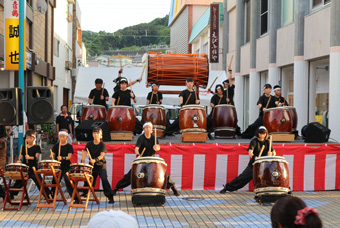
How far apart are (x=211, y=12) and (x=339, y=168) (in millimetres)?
22021

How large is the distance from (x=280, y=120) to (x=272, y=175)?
263cm

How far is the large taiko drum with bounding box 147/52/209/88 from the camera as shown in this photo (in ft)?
49.4

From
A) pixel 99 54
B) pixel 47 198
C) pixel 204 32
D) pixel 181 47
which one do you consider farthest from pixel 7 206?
pixel 99 54

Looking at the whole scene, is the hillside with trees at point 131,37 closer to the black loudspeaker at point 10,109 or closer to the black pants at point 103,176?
the black loudspeaker at point 10,109

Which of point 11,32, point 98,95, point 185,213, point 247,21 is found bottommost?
point 185,213

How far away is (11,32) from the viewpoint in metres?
15.3

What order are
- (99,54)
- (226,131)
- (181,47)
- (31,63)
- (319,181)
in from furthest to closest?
(99,54) < (181,47) < (31,63) < (226,131) < (319,181)

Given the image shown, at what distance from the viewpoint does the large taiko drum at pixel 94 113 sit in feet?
42.7

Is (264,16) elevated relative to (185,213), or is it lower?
elevated

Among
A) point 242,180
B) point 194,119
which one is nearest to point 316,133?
point 242,180

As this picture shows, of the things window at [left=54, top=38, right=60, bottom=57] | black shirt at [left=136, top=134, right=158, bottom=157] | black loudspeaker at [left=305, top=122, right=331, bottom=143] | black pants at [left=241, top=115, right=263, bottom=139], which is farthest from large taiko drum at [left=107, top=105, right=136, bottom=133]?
window at [left=54, top=38, right=60, bottom=57]

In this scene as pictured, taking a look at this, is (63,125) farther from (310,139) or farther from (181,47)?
(181,47)

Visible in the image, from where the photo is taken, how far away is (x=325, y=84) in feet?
55.1

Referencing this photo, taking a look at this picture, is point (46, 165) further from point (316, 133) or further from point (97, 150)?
point (316, 133)
